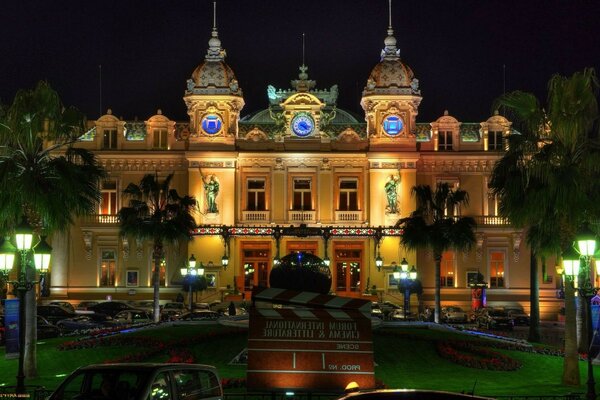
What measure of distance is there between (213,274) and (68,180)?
37665 mm

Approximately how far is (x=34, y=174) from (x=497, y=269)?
45876mm

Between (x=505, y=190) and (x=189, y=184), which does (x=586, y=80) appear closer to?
(x=505, y=190)

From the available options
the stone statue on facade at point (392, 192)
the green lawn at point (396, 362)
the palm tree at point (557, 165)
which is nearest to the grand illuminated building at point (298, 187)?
the stone statue on facade at point (392, 192)

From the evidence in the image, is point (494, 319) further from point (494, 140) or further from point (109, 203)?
point (109, 203)

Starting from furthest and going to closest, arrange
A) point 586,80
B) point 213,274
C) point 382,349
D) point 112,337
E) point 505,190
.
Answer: point 213,274
point 112,337
point 382,349
point 505,190
point 586,80

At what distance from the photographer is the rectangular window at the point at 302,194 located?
6744 cm

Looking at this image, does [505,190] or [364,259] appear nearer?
[505,190]

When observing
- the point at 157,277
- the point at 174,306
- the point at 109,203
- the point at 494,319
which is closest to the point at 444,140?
the point at 494,319

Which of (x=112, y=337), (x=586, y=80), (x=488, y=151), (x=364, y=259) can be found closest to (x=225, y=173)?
(x=364, y=259)

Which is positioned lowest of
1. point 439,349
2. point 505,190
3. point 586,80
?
point 439,349

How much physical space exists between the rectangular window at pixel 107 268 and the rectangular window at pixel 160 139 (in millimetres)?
8164

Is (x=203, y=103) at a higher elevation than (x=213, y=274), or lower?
higher

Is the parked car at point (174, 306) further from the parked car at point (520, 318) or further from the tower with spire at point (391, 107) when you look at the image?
the parked car at point (520, 318)

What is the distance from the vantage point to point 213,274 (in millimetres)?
66062
